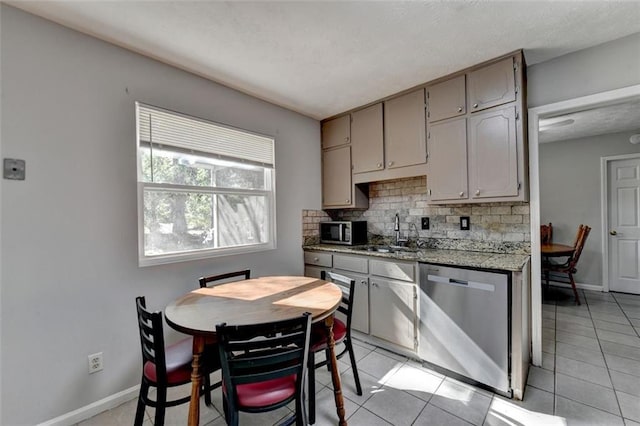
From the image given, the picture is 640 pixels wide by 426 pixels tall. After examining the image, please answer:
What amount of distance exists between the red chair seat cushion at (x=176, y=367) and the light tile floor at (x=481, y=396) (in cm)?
52

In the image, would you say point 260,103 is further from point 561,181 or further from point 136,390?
point 561,181

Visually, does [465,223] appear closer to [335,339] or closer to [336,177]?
[336,177]

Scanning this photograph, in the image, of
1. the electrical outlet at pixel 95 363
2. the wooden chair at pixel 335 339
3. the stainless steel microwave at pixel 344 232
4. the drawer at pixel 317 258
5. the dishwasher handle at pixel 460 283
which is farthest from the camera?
the stainless steel microwave at pixel 344 232

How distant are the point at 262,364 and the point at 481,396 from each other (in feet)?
5.55

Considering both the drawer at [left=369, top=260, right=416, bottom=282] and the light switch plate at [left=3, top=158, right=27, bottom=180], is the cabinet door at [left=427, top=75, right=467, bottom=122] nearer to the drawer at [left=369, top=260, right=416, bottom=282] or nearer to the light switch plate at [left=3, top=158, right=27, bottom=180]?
the drawer at [left=369, top=260, right=416, bottom=282]

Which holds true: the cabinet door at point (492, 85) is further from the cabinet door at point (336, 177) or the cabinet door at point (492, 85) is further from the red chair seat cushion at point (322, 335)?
the red chair seat cushion at point (322, 335)

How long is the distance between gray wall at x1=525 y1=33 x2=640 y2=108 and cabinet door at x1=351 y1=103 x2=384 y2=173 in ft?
4.34

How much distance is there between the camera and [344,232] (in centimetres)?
321

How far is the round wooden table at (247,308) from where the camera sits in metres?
1.29

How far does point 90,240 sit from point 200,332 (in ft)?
3.96

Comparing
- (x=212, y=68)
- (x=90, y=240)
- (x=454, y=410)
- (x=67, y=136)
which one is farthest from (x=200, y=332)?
(x=212, y=68)

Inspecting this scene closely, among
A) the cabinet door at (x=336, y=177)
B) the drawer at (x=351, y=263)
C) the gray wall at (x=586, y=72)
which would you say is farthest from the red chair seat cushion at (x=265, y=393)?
the gray wall at (x=586, y=72)

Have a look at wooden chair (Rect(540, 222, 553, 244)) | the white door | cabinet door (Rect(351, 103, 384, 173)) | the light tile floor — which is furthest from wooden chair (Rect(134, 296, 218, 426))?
the white door

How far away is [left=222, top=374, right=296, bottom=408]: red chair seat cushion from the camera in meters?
1.18
